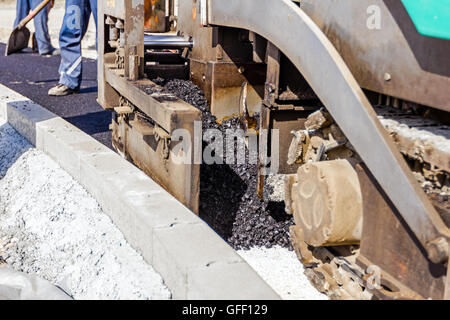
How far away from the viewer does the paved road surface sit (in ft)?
17.8

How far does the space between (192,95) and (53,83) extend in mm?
4232

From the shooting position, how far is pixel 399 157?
191 centimetres

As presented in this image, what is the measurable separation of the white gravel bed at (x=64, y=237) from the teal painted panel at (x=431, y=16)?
1.28 m

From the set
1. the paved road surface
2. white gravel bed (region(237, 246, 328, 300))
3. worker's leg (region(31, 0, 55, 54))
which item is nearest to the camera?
white gravel bed (region(237, 246, 328, 300))

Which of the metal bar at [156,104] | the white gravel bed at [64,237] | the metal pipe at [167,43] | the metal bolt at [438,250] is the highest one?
the metal pipe at [167,43]

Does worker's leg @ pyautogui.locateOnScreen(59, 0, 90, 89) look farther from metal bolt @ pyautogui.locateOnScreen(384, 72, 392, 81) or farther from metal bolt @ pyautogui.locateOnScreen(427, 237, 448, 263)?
metal bolt @ pyautogui.locateOnScreen(427, 237, 448, 263)

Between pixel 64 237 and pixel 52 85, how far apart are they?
468cm

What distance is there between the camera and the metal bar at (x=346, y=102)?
1.85 meters

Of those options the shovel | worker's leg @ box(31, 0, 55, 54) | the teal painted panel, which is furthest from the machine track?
worker's leg @ box(31, 0, 55, 54)

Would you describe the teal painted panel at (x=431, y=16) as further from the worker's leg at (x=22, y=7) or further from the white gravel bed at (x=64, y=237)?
the worker's leg at (x=22, y=7)

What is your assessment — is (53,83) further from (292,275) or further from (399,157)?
(399,157)

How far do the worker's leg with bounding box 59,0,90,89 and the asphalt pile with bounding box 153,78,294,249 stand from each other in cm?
336

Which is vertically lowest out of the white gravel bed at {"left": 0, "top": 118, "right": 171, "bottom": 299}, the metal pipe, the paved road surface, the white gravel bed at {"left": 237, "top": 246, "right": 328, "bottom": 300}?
the white gravel bed at {"left": 237, "top": 246, "right": 328, "bottom": 300}

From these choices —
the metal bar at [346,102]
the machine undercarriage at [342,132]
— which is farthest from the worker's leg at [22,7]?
the metal bar at [346,102]
